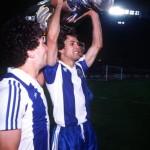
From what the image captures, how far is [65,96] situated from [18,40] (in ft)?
4.81

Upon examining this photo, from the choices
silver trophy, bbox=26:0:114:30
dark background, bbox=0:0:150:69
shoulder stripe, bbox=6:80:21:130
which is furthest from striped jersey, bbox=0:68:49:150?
dark background, bbox=0:0:150:69

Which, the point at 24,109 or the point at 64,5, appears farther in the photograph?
the point at 64,5

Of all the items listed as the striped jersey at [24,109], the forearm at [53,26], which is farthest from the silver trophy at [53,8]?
the striped jersey at [24,109]

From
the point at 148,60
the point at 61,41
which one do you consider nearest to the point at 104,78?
the point at 148,60

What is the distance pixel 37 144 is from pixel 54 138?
1.42 meters

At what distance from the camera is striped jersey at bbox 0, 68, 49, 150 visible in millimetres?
2287

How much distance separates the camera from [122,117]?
29.1 feet

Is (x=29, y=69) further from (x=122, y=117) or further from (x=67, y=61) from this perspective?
(x=122, y=117)

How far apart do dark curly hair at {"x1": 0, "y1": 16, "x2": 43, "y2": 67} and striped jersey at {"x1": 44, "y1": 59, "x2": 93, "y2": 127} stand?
124cm

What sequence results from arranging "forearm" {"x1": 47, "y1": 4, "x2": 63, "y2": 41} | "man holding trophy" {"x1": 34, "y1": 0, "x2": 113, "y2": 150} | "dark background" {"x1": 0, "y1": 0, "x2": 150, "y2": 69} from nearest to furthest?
1. "forearm" {"x1": 47, "y1": 4, "x2": 63, "y2": 41}
2. "man holding trophy" {"x1": 34, "y1": 0, "x2": 113, "y2": 150}
3. "dark background" {"x1": 0, "y1": 0, "x2": 150, "y2": 69}

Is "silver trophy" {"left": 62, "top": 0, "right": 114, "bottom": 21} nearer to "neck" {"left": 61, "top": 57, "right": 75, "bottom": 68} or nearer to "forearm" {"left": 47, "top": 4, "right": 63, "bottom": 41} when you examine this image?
"forearm" {"left": 47, "top": 4, "right": 63, "bottom": 41}

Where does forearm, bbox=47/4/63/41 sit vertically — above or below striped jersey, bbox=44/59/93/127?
above

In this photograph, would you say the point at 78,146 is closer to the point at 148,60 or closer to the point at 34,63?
the point at 34,63

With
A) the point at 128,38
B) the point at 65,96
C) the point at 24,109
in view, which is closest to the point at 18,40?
the point at 24,109
